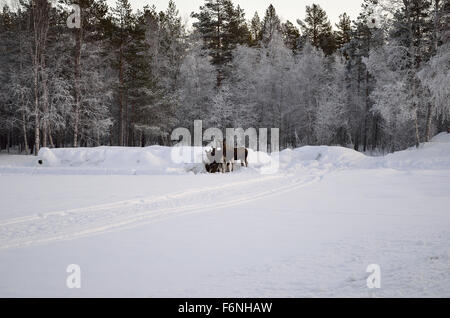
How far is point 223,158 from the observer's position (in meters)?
16.7

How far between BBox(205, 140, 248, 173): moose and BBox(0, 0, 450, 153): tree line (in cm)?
1202

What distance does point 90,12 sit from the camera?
25.4m

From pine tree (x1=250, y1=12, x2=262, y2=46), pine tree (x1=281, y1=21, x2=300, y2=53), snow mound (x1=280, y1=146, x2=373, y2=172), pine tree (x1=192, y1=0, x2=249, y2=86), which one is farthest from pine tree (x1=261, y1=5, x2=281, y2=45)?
snow mound (x1=280, y1=146, x2=373, y2=172)

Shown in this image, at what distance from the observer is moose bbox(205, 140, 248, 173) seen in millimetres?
16484

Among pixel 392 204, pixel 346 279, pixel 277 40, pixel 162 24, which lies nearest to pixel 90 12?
pixel 162 24

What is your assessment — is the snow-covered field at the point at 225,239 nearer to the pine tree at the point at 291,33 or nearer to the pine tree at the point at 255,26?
the pine tree at the point at 291,33

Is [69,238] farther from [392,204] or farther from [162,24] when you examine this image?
[162,24]

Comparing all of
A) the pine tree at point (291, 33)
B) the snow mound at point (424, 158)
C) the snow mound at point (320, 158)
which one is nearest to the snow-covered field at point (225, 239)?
the snow mound at point (424, 158)

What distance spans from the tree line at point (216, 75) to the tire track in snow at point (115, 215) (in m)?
16.4

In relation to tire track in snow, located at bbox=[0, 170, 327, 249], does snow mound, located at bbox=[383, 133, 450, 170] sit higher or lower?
higher

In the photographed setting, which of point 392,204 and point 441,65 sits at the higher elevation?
point 441,65

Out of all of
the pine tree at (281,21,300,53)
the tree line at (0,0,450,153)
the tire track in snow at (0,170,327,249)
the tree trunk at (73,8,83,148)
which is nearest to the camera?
the tire track in snow at (0,170,327,249)

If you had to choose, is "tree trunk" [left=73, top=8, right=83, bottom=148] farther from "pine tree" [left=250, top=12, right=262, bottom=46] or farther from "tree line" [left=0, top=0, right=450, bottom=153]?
"pine tree" [left=250, top=12, right=262, bottom=46]

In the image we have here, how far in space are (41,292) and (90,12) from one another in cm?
2683
